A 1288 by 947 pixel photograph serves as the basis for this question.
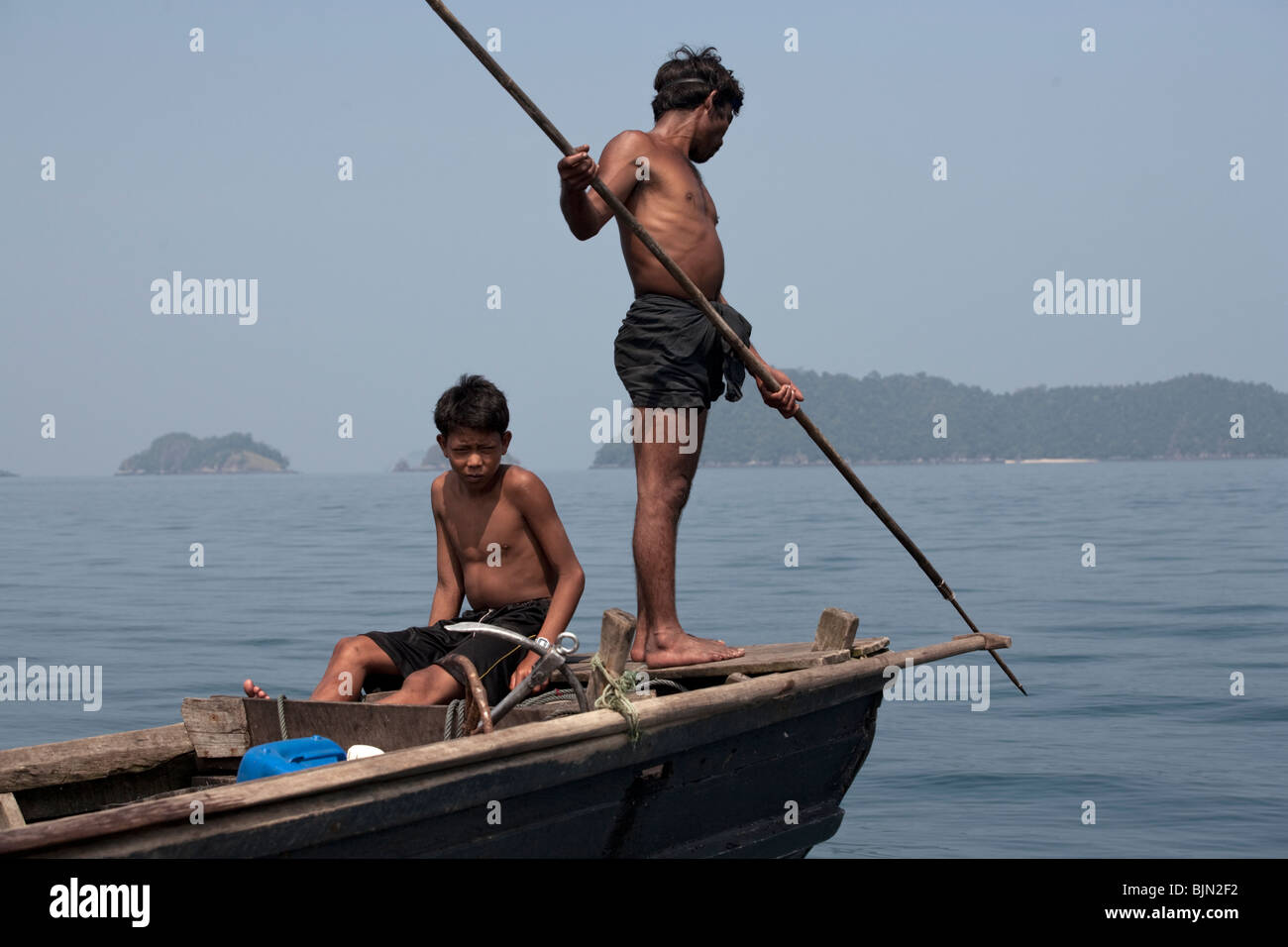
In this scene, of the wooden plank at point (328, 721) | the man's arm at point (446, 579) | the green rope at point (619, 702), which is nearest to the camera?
the green rope at point (619, 702)

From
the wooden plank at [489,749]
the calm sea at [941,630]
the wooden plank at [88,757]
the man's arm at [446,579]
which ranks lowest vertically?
the calm sea at [941,630]

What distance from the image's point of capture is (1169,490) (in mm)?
55594

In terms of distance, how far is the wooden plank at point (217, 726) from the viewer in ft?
15.5

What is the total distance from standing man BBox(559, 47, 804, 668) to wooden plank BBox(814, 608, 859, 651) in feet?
1.16

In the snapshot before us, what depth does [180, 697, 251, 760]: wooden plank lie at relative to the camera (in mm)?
4711

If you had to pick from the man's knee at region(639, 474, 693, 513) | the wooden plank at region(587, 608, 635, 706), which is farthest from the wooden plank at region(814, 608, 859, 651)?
the wooden plank at region(587, 608, 635, 706)

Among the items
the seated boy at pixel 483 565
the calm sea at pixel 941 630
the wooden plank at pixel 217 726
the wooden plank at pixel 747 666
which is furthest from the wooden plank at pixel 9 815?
the calm sea at pixel 941 630

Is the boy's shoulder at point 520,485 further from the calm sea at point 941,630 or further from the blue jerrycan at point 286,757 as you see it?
the calm sea at point 941,630

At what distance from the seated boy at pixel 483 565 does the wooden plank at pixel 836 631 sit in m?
0.93

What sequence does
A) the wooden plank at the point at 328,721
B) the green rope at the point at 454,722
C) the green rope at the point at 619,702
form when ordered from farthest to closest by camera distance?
1. the wooden plank at the point at 328,721
2. the green rope at the point at 454,722
3. the green rope at the point at 619,702
